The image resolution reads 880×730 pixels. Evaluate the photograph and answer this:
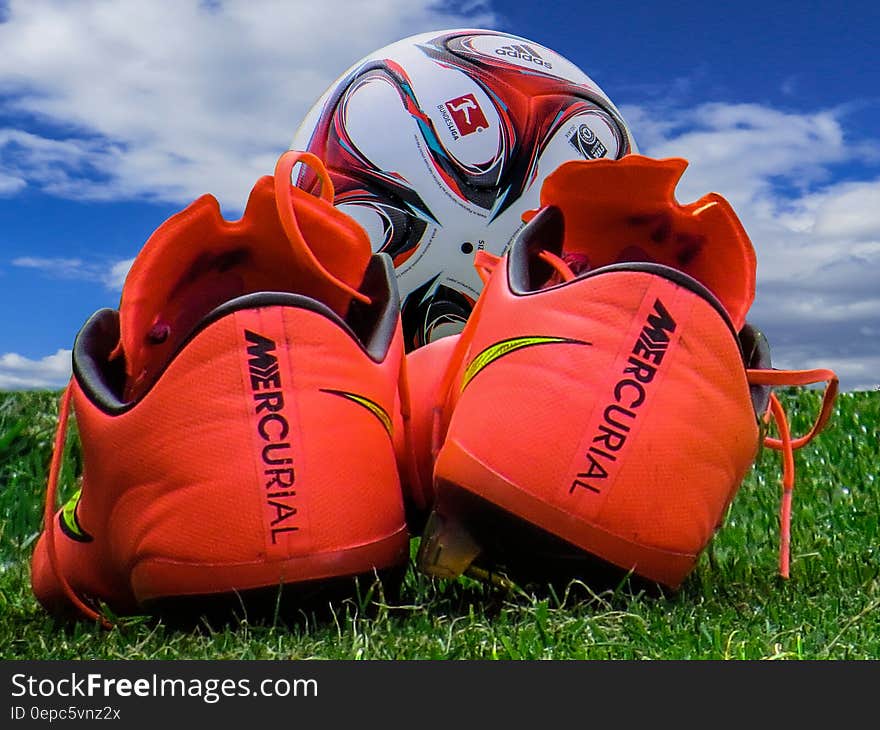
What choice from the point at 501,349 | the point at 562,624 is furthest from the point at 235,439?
the point at 562,624

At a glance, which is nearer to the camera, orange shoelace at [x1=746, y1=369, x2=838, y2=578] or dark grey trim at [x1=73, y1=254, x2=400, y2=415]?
dark grey trim at [x1=73, y1=254, x2=400, y2=415]

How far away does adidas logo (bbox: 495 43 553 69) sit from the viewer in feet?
10.6

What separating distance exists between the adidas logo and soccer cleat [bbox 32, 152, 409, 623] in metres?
1.43

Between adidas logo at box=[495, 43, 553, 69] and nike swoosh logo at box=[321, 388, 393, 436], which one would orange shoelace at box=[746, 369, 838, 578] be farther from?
adidas logo at box=[495, 43, 553, 69]

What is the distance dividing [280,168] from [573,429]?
0.72 metres

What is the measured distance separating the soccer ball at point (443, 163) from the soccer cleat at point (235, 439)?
1053mm

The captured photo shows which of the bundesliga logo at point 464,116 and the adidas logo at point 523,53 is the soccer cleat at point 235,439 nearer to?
the bundesliga logo at point 464,116

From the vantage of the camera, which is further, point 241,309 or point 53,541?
point 53,541

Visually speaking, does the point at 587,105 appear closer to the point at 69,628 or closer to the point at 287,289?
the point at 287,289

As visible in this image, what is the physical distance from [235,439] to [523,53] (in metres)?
1.97

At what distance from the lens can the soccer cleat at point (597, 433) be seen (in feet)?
5.79

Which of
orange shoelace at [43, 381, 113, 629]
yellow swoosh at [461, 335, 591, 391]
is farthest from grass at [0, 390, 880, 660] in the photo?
yellow swoosh at [461, 335, 591, 391]

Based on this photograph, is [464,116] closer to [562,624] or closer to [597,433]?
[597,433]

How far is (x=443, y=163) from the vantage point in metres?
3.04
